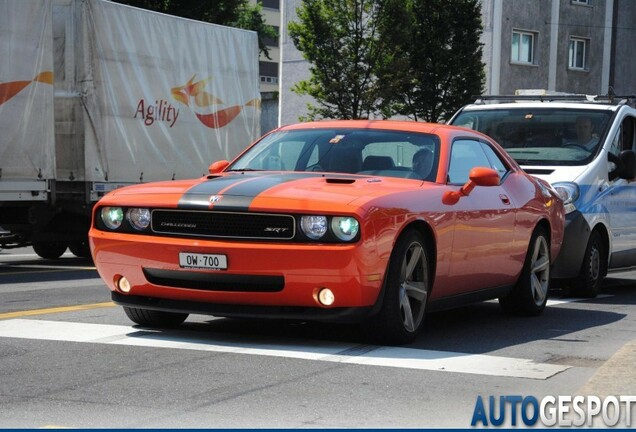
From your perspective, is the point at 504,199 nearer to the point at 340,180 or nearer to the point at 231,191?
the point at 340,180

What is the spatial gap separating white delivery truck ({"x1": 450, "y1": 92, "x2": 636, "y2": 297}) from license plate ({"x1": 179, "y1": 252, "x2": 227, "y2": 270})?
17.4 feet

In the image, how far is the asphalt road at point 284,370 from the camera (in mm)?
6020

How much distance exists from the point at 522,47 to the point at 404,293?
132ft

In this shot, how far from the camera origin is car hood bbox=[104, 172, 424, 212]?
789cm

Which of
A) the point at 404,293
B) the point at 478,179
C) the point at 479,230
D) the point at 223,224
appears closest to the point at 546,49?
the point at 479,230

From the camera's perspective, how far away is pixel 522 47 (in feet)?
156

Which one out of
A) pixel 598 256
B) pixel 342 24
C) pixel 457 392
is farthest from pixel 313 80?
pixel 457 392

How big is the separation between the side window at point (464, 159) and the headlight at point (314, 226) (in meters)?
1.71

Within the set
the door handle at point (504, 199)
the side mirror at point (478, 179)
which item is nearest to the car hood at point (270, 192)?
the side mirror at point (478, 179)

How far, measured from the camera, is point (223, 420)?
19.2ft

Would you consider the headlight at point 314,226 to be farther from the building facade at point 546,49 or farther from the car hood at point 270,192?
the building facade at point 546,49

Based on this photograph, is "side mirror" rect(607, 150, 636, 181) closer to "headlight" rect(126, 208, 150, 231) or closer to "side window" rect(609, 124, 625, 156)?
"side window" rect(609, 124, 625, 156)

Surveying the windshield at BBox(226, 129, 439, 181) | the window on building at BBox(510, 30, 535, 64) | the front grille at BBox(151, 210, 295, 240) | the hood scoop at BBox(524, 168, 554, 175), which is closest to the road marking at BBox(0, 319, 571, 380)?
the front grille at BBox(151, 210, 295, 240)

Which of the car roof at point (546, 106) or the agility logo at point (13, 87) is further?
the agility logo at point (13, 87)
